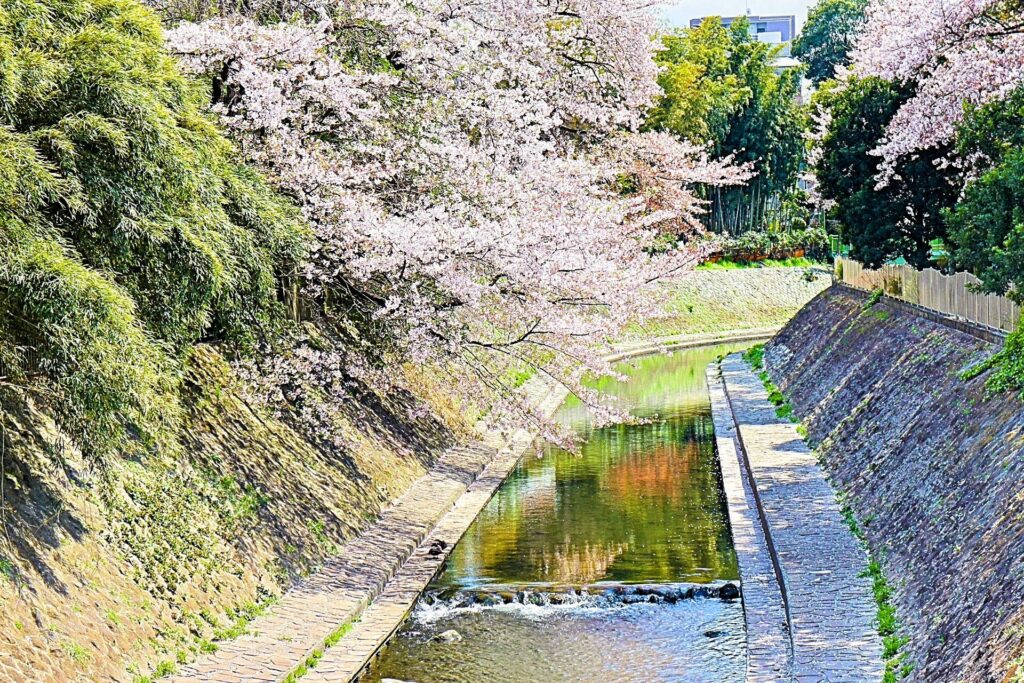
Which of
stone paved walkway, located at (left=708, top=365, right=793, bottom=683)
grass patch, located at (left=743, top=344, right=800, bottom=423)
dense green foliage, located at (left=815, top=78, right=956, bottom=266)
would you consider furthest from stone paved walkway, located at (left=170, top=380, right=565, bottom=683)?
dense green foliage, located at (left=815, top=78, right=956, bottom=266)

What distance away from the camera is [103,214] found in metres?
11.9

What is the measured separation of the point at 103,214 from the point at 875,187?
2153 cm

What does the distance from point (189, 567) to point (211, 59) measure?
6790 millimetres

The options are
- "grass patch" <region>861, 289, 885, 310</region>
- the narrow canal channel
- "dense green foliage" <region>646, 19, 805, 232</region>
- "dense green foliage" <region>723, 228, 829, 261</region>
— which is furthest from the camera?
"dense green foliage" <region>646, 19, 805, 232</region>

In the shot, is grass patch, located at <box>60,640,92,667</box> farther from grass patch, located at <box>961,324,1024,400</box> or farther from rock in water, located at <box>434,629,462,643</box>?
grass patch, located at <box>961,324,1024,400</box>

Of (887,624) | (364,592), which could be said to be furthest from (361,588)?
(887,624)

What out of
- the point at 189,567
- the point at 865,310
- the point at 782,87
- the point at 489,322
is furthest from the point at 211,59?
the point at 782,87

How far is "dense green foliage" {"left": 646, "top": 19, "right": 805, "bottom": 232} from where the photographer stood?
6831 centimetres

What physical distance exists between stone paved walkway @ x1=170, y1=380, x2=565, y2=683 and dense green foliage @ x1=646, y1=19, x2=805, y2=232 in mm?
44793

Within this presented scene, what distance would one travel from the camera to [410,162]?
19297 millimetres

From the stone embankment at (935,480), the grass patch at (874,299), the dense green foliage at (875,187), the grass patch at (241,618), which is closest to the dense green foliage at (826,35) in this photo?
the dense green foliage at (875,187)

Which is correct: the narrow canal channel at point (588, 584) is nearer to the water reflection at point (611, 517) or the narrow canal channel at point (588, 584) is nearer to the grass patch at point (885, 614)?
the water reflection at point (611, 517)

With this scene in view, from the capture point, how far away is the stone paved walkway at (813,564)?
12.7m

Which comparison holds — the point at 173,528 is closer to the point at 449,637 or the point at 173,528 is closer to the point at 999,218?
the point at 449,637
